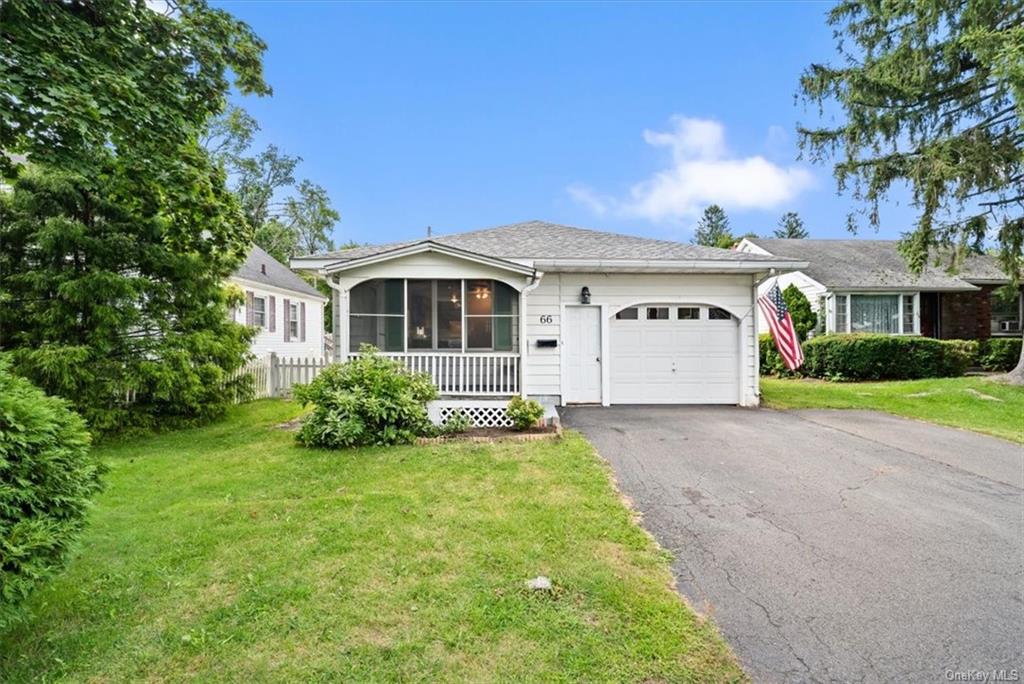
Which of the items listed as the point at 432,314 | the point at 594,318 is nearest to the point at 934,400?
the point at 594,318

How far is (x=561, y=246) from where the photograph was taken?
34.5ft

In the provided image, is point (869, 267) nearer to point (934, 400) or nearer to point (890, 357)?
point (890, 357)

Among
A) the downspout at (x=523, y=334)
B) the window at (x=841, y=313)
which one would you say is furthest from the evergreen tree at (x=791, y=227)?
the downspout at (x=523, y=334)

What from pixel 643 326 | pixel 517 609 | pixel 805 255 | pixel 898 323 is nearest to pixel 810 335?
pixel 898 323

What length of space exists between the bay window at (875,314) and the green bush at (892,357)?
2.30 meters

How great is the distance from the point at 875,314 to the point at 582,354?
1345 cm

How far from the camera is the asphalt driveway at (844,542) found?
100 inches

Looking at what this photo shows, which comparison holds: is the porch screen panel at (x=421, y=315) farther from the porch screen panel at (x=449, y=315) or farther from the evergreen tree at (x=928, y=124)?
the evergreen tree at (x=928, y=124)

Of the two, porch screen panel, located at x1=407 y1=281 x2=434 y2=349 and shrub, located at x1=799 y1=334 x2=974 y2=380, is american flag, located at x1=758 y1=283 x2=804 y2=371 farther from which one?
porch screen panel, located at x1=407 y1=281 x2=434 y2=349

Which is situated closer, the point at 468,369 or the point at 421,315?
the point at 468,369

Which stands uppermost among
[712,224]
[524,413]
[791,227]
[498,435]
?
[712,224]

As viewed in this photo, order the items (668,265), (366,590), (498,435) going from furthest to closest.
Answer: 1. (668,265)
2. (498,435)
3. (366,590)

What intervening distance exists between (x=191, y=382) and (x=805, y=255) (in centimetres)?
2139

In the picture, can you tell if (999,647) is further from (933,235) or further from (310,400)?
(933,235)
